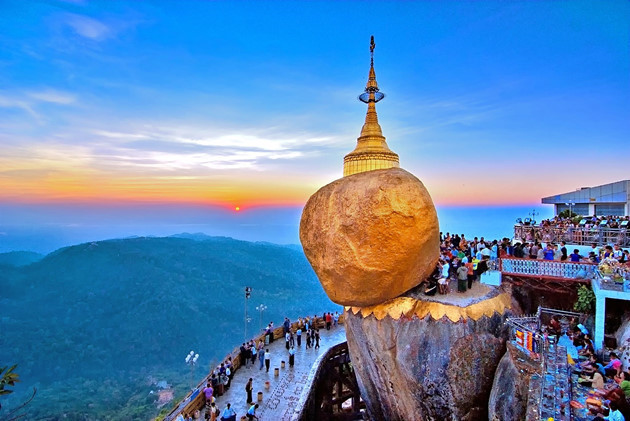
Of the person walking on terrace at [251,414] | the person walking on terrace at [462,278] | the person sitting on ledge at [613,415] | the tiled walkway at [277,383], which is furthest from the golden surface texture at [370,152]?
the person sitting on ledge at [613,415]

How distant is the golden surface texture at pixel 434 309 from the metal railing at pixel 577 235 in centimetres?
587

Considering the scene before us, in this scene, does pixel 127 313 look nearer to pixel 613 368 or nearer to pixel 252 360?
pixel 252 360

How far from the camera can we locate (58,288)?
375 ft

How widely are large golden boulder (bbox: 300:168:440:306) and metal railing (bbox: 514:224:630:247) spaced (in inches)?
313

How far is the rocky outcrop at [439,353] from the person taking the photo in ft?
40.8

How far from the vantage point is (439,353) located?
12484 mm

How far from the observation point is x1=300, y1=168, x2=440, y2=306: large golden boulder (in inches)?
490

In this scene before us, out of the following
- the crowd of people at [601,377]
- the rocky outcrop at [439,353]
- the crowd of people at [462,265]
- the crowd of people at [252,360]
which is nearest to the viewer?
the crowd of people at [601,377]

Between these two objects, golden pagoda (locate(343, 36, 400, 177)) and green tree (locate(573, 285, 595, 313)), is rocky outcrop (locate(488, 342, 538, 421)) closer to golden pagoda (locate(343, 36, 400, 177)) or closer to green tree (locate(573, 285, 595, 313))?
green tree (locate(573, 285, 595, 313))

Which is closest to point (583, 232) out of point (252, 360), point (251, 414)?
point (251, 414)

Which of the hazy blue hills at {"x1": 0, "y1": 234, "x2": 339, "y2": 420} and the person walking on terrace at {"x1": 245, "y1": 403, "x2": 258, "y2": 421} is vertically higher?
the person walking on terrace at {"x1": 245, "y1": 403, "x2": 258, "y2": 421}

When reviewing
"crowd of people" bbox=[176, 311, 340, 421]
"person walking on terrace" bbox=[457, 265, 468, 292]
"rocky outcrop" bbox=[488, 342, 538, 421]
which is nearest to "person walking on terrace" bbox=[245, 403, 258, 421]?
"crowd of people" bbox=[176, 311, 340, 421]

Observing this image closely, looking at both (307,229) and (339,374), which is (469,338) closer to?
(307,229)

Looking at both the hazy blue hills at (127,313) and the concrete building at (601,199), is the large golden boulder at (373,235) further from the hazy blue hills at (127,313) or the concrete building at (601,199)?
the hazy blue hills at (127,313)
